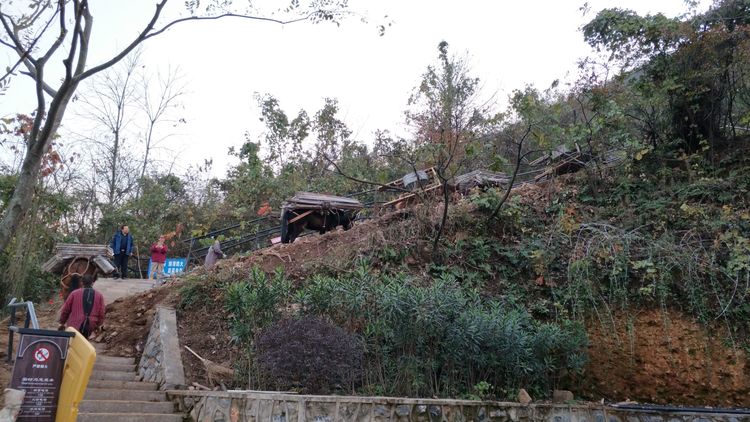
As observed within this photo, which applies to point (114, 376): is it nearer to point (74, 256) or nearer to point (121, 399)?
point (121, 399)

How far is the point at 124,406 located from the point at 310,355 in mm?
2368

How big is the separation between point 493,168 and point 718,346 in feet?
15.0

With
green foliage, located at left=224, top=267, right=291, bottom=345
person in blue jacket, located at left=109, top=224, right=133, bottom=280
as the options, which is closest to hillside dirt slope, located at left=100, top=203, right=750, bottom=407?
green foliage, located at left=224, top=267, right=291, bottom=345

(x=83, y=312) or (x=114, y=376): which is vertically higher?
(x=83, y=312)

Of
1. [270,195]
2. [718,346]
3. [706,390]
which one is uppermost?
[270,195]

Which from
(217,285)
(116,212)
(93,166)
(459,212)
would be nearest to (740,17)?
(459,212)

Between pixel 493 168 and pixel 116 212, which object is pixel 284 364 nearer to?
pixel 493 168

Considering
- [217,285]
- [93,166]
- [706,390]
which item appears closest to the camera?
[706,390]

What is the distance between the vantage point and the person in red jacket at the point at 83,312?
297 inches

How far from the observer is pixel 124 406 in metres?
6.52

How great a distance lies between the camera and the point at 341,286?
7.22m

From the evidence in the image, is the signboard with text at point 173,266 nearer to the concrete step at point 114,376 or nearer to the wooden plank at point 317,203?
the wooden plank at point 317,203

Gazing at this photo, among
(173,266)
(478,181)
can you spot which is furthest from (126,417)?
(173,266)

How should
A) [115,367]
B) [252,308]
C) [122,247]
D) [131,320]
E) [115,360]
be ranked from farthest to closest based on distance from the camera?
[122,247]
[131,320]
[115,360]
[115,367]
[252,308]
